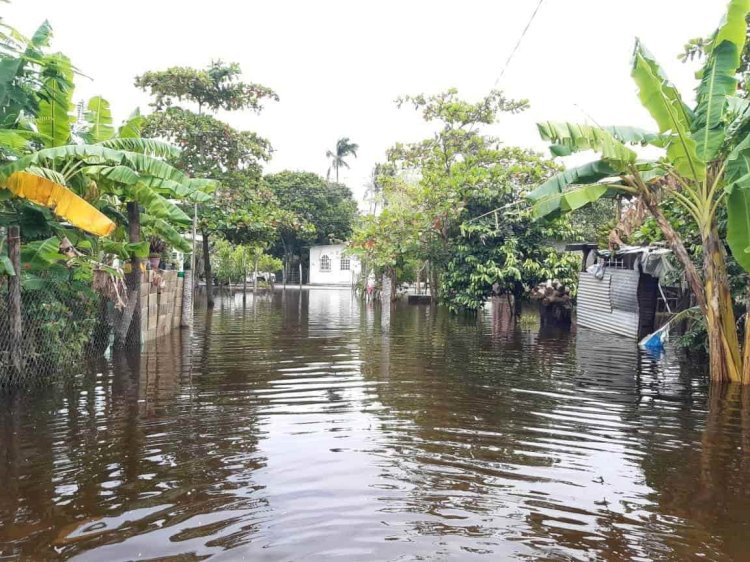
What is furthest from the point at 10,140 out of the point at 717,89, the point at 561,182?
the point at 717,89

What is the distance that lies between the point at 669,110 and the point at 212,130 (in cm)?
1695

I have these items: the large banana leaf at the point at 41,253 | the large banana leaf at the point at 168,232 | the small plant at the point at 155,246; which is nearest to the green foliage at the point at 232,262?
the small plant at the point at 155,246

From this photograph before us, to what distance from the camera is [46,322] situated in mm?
8969

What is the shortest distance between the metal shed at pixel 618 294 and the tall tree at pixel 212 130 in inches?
490

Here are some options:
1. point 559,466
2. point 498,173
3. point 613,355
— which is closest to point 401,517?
point 559,466

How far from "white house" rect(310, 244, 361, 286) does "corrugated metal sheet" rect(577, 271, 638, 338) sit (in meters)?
35.4

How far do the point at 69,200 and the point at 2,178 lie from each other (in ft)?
2.72

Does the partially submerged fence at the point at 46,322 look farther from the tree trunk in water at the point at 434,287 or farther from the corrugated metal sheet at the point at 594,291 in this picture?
the tree trunk in water at the point at 434,287

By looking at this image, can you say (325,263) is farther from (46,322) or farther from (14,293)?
(14,293)

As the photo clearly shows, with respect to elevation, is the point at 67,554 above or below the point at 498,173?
below

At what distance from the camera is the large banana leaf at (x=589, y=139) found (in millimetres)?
9547

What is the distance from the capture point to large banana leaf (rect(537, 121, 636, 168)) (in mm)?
9547

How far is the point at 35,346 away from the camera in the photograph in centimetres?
888

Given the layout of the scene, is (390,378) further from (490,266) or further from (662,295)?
(490,266)
